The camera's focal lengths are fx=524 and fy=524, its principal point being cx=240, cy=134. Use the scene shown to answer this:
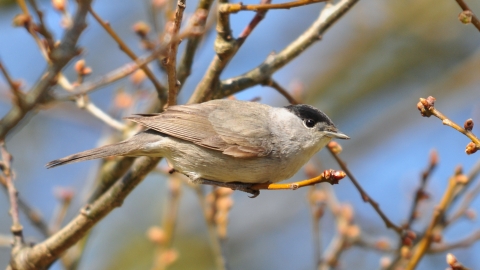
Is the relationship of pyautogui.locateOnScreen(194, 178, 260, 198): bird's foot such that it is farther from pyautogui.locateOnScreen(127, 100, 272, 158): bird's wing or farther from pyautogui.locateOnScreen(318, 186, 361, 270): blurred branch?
pyautogui.locateOnScreen(318, 186, 361, 270): blurred branch

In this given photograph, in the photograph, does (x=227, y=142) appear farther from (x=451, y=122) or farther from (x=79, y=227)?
(x=451, y=122)

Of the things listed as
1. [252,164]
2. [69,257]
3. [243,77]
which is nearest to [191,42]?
[243,77]

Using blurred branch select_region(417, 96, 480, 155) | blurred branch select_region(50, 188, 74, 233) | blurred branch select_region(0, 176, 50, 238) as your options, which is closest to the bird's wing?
blurred branch select_region(0, 176, 50, 238)

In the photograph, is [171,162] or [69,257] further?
[69,257]

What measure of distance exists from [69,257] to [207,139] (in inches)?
63.4

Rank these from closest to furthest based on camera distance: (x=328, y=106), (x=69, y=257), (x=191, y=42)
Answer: (x=191, y=42) → (x=69, y=257) → (x=328, y=106)

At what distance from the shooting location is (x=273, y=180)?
140 inches

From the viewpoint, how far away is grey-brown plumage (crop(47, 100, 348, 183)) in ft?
11.2

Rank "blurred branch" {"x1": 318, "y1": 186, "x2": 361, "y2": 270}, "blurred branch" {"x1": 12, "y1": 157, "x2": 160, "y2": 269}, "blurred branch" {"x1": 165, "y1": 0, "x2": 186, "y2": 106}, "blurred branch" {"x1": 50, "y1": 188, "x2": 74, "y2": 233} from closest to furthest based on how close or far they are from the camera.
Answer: "blurred branch" {"x1": 165, "y1": 0, "x2": 186, "y2": 106}, "blurred branch" {"x1": 12, "y1": 157, "x2": 160, "y2": 269}, "blurred branch" {"x1": 318, "y1": 186, "x2": 361, "y2": 270}, "blurred branch" {"x1": 50, "y1": 188, "x2": 74, "y2": 233}

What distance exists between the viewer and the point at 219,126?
12.2ft

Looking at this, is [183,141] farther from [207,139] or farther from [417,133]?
[417,133]

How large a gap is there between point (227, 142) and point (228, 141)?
0.04ft

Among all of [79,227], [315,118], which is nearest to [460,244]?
[315,118]

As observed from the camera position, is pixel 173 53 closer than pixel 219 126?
Yes
